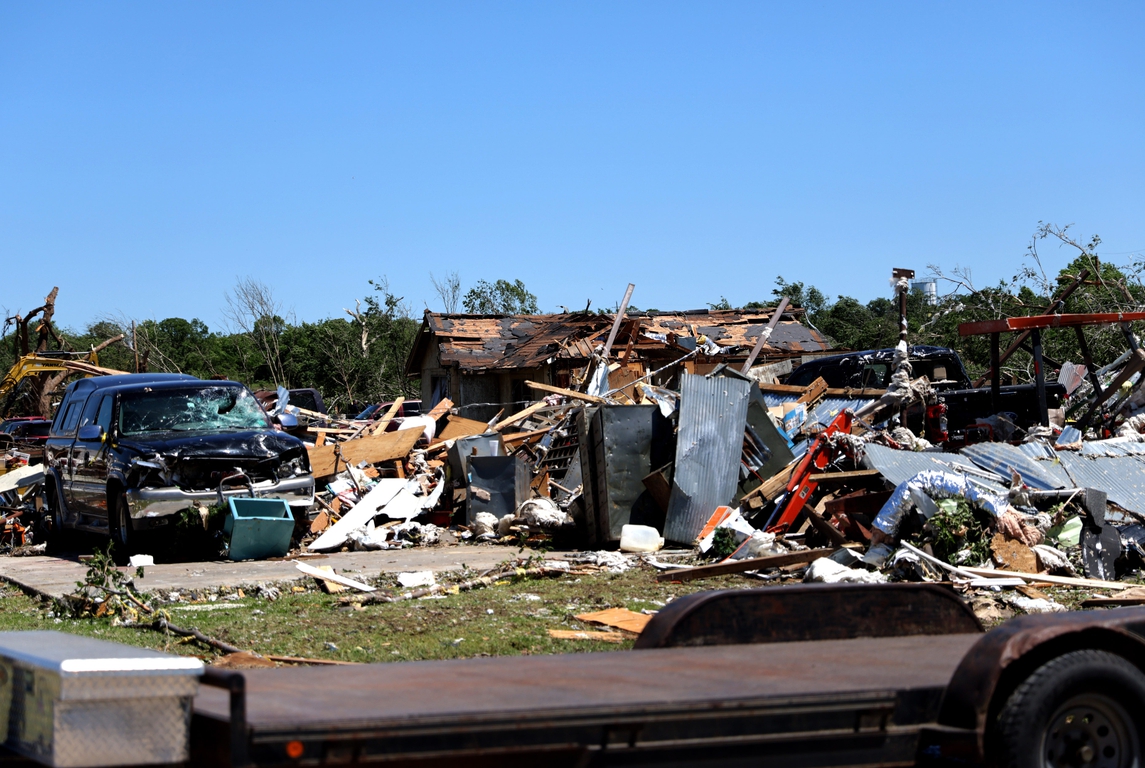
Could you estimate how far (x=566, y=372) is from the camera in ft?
82.6

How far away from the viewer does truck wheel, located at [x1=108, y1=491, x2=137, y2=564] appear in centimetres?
1195

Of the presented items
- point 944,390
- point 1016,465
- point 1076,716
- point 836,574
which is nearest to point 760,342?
point 944,390

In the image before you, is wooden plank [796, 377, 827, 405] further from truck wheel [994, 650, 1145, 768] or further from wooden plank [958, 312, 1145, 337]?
truck wheel [994, 650, 1145, 768]

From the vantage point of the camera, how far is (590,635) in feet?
24.7

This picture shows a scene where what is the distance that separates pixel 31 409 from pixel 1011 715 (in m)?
40.9

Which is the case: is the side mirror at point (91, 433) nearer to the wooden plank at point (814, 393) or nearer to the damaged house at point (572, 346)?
the wooden plank at point (814, 393)

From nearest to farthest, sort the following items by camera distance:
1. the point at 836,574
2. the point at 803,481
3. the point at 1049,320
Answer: the point at 836,574
the point at 803,481
the point at 1049,320

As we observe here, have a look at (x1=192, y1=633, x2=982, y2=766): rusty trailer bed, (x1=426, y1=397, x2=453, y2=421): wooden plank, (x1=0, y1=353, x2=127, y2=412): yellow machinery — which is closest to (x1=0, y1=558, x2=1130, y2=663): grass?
(x1=192, y1=633, x2=982, y2=766): rusty trailer bed

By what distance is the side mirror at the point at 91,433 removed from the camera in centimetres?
1228

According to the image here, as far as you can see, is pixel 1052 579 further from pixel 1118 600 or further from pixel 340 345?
pixel 340 345

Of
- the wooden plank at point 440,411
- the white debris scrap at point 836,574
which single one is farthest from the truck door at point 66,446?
the white debris scrap at point 836,574

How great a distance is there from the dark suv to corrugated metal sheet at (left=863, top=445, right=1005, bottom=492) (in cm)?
653

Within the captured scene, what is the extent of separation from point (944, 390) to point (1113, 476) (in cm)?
594

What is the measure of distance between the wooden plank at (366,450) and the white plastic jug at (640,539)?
533 centimetres
